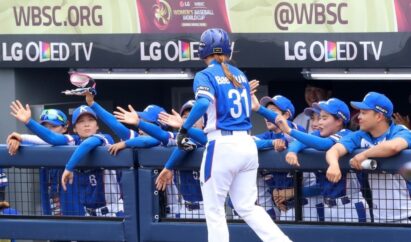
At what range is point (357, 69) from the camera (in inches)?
408

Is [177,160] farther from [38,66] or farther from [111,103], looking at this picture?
[111,103]

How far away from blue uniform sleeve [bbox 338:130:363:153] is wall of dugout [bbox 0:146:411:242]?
0.24 ft

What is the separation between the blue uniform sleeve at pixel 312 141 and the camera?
7090 mm

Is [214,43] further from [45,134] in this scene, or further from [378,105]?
[45,134]

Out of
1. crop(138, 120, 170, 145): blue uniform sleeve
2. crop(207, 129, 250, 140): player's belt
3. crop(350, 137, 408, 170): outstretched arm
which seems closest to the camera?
crop(350, 137, 408, 170): outstretched arm

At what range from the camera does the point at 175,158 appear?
286 inches

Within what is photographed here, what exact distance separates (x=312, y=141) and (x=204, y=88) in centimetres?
85

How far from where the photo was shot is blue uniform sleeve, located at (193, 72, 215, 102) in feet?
22.3

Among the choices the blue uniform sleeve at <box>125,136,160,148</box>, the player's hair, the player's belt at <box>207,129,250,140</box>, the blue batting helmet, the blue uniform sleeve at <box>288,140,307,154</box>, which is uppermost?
the blue batting helmet

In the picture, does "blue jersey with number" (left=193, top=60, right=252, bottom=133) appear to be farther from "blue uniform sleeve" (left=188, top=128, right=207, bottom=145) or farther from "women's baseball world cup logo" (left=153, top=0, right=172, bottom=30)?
"women's baseball world cup logo" (left=153, top=0, right=172, bottom=30)

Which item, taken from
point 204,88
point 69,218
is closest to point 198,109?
point 204,88

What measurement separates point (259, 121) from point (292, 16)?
1668 mm

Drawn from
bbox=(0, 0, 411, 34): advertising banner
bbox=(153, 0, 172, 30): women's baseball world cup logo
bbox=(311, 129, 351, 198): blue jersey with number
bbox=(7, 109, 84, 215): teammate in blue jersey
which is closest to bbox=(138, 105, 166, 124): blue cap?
bbox=(7, 109, 84, 215): teammate in blue jersey

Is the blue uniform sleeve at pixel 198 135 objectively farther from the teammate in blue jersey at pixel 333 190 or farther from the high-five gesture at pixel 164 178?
the teammate in blue jersey at pixel 333 190
